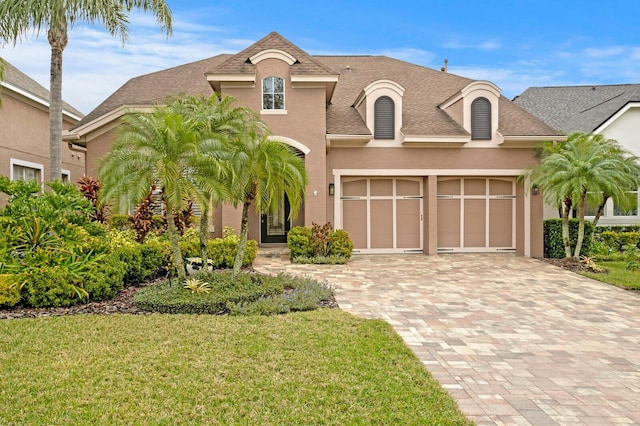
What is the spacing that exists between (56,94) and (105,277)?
27.1ft

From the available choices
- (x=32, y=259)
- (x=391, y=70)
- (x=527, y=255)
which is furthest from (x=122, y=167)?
(x=391, y=70)

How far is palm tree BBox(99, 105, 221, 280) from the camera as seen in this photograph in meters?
7.60

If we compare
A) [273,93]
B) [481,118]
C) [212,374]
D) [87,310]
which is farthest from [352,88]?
[212,374]

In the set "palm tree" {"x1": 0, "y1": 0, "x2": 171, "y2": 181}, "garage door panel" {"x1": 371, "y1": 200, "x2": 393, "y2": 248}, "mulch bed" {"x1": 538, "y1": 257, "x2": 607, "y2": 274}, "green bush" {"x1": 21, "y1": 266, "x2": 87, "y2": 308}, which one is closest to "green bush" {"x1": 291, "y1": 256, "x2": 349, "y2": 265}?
"garage door panel" {"x1": 371, "y1": 200, "x2": 393, "y2": 248}

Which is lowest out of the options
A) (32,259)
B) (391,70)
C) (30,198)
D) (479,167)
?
(32,259)

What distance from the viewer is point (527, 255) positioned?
16047 millimetres

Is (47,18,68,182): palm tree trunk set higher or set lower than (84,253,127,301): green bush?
higher

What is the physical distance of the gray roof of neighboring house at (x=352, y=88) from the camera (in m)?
15.1

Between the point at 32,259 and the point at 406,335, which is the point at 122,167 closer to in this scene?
the point at 32,259

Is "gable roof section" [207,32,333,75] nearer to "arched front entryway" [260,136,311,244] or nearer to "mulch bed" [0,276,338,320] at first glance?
"arched front entryway" [260,136,311,244]

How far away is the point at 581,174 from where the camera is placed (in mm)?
12820

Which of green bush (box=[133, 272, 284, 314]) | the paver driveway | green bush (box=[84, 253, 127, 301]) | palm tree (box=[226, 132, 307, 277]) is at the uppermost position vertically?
palm tree (box=[226, 132, 307, 277])

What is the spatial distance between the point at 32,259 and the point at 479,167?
13550 mm

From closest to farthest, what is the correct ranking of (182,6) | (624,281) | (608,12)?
(624,281) → (182,6) → (608,12)
